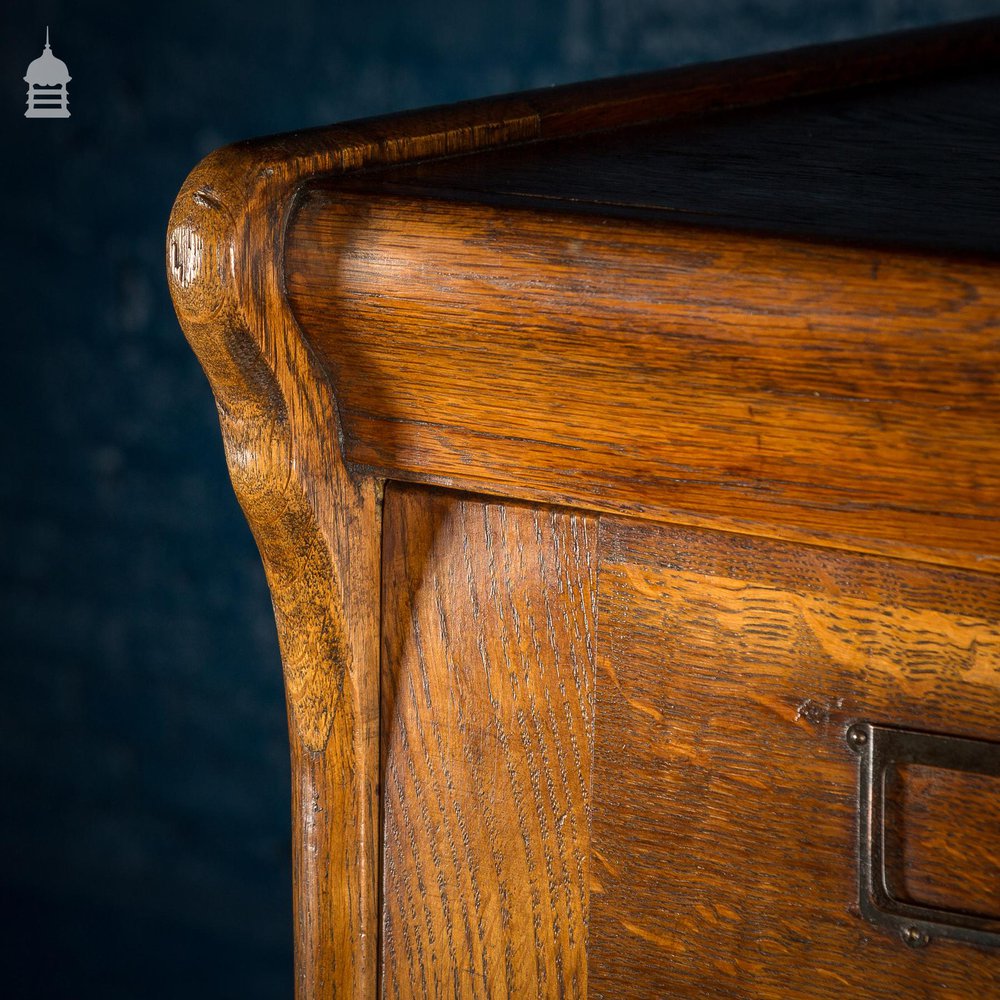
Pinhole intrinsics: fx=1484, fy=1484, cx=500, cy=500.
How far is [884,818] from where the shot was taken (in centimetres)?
38

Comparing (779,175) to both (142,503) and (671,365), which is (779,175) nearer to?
(671,365)

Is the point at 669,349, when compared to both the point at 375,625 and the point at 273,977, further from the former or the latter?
the point at 273,977

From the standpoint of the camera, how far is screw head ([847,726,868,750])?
0.38 m

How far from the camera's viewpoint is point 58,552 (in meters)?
1.58

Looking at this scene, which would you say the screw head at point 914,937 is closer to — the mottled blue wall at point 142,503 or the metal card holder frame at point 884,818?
the metal card holder frame at point 884,818

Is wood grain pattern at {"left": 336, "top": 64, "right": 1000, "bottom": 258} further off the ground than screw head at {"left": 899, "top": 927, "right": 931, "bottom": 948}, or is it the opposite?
wood grain pattern at {"left": 336, "top": 64, "right": 1000, "bottom": 258}

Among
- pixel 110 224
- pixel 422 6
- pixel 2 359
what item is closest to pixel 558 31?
pixel 422 6

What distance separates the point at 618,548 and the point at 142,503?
3.95 ft

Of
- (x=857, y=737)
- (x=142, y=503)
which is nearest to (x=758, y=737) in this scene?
(x=857, y=737)

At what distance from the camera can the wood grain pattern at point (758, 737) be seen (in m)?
0.37

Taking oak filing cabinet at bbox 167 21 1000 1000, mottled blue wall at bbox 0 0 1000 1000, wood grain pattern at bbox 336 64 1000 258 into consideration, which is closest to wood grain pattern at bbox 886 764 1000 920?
oak filing cabinet at bbox 167 21 1000 1000

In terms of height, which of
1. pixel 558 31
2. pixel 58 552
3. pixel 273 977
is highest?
pixel 558 31

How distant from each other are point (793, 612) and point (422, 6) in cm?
109

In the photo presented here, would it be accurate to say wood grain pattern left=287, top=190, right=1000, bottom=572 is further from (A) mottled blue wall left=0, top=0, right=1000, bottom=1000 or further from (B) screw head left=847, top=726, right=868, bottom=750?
(A) mottled blue wall left=0, top=0, right=1000, bottom=1000
